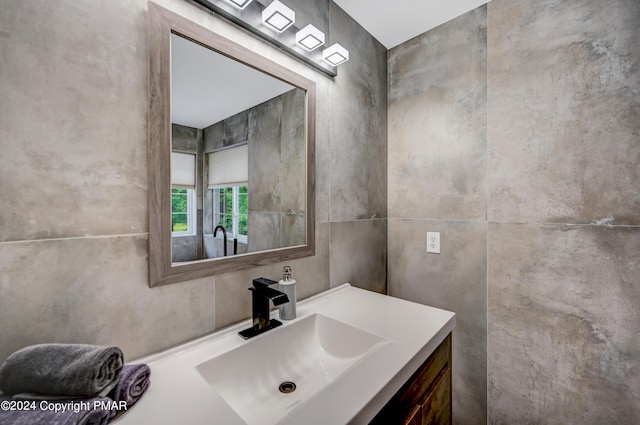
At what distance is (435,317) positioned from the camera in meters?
1.03

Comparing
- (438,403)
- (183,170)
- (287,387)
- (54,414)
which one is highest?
(183,170)

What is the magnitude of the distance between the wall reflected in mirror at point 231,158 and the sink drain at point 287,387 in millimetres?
465

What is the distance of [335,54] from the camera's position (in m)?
1.25

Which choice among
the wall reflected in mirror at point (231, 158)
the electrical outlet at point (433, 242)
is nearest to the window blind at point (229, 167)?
the wall reflected in mirror at point (231, 158)

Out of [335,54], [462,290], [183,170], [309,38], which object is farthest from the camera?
[462,290]

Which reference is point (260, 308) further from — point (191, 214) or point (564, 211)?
point (564, 211)

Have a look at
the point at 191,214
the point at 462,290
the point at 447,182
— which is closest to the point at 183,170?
the point at 191,214

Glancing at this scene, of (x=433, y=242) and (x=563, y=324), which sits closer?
(x=563, y=324)

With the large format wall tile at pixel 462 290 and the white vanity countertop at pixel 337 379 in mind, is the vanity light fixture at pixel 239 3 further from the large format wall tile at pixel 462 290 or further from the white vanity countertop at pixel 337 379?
the large format wall tile at pixel 462 290

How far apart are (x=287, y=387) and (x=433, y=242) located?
1.13m

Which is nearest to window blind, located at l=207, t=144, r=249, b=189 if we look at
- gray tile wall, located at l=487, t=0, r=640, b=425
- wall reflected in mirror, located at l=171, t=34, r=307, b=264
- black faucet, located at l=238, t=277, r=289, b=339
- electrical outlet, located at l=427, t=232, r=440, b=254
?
wall reflected in mirror, located at l=171, t=34, r=307, b=264

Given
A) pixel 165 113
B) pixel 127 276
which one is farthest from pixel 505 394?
pixel 165 113

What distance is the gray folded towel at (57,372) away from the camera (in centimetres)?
50

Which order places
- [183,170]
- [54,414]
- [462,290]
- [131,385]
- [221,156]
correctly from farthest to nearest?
[462,290]
[221,156]
[183,170]
[131,385]
[54,414]
